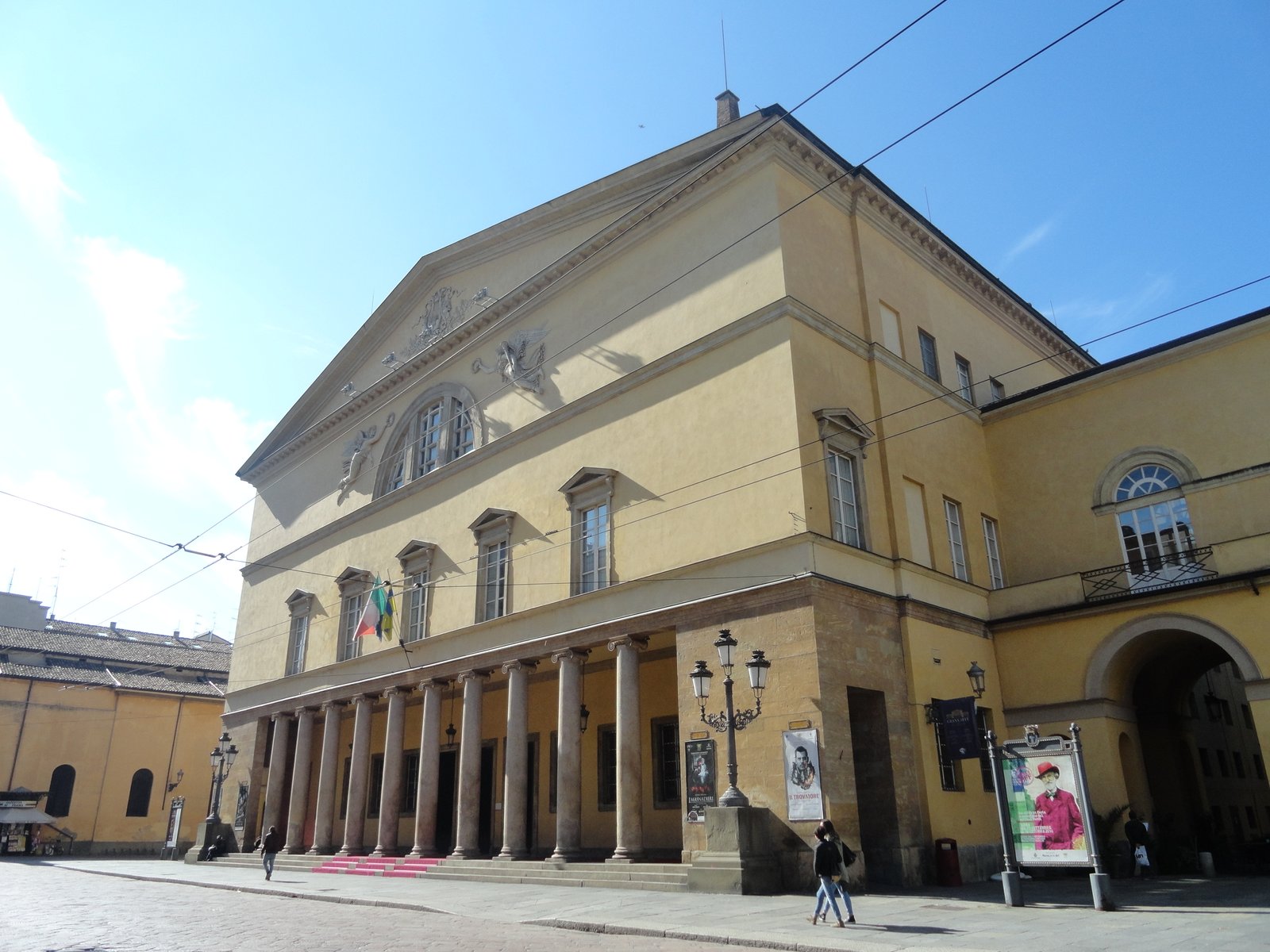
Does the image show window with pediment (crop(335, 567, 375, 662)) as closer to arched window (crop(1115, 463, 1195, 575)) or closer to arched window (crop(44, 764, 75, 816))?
arched window (crop(1115, 463, 1195, 575))

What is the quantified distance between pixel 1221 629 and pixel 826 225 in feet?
36.8

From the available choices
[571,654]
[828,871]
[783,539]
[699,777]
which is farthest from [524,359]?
[828,871]

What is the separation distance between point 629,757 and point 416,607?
10244 mm

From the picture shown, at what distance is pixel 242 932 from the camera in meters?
11.9

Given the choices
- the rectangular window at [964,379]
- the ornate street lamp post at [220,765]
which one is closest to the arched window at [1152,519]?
the rectangular window at [964,379]

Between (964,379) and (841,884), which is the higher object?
(964,379)

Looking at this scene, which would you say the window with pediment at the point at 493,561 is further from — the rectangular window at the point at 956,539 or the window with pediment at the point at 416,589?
the rectangular window at the point at 956,539

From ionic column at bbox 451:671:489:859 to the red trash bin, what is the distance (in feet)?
35.3

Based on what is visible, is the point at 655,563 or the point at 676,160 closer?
the point at 655,563

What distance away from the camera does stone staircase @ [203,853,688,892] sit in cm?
1681

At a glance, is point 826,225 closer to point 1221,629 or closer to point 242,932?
point 1221,629

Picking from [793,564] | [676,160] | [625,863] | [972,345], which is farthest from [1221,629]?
[676,160]

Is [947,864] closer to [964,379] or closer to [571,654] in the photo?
[571,654]

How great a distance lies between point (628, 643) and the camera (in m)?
19.6
